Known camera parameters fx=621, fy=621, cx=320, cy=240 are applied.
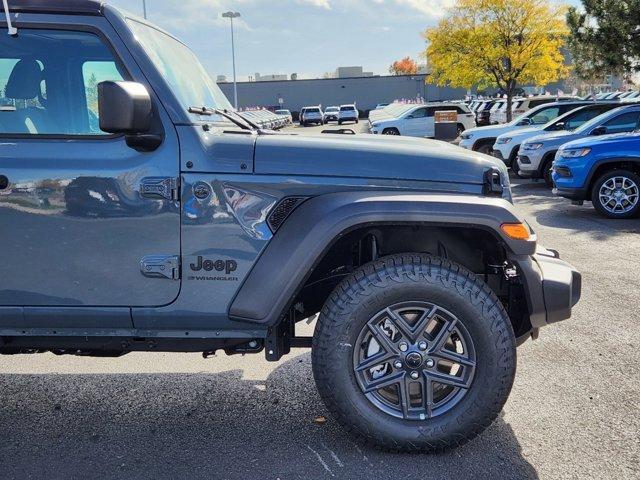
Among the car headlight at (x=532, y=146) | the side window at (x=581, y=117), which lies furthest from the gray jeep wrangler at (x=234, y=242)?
the side window at (x=581, y=117)

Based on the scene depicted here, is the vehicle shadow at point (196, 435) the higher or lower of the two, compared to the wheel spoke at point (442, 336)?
lower

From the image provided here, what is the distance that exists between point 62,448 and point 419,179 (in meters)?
2.27

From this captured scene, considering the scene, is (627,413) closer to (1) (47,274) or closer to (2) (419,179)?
(2) (419,179)

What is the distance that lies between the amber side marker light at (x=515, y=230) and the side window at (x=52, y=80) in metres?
1.96

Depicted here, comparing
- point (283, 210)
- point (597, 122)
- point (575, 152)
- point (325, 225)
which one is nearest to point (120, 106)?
point (283, 210)

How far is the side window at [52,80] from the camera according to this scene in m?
3.00

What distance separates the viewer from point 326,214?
2828 mm

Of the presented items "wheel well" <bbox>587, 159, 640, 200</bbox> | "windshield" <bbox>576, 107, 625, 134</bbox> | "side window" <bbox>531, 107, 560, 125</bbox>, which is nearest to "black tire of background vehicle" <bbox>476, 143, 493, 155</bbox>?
"side window" <bbox>531, 107, 560, 125</bbox>

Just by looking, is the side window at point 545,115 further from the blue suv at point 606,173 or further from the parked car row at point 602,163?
the blue suv at point 606,173

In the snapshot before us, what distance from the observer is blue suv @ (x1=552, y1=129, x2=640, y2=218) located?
30.3 ft

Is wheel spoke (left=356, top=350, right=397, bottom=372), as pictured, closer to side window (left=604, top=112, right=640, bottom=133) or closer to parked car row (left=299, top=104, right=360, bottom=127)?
side window (left=604, top=112, right=640, bottom=133)

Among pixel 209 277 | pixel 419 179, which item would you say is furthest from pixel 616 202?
pixel 209 277

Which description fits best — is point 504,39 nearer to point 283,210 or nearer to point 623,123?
point 623,123

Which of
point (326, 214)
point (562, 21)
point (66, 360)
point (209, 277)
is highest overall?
point (562, 21)
